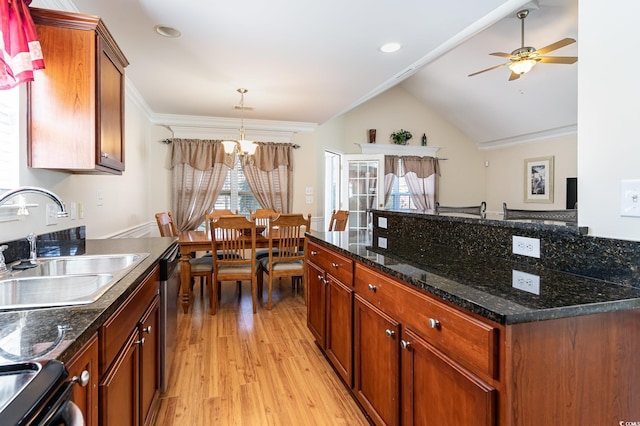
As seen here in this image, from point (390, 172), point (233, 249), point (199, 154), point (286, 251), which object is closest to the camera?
point (233, 249)

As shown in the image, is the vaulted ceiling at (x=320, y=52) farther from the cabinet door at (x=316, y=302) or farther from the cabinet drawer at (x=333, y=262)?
the cabinet door at (x=316, y=302)

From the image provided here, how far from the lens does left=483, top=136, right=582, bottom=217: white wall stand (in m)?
5.88

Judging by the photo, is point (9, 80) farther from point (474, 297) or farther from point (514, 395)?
point (514, 395)

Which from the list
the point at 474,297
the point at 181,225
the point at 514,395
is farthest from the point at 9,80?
the point at 181,225

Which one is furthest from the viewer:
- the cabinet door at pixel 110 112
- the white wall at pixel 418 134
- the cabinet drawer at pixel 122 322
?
the white wall at pixel 418 134

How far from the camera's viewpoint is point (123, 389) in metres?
1.21

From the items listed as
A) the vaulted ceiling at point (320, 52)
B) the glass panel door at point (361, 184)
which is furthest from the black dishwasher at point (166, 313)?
the glass panel door at point (361, 184)

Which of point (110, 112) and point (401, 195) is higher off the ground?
point (110, 112)

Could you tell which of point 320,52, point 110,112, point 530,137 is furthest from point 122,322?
point 530,137

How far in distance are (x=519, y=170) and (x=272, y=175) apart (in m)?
4.86

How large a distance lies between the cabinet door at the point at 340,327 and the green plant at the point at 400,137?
495 centimetres

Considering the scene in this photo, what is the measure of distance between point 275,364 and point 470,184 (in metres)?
6.26

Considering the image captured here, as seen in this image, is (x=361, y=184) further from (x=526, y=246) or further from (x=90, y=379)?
(x=90, y=379)

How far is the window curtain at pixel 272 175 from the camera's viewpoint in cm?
545
